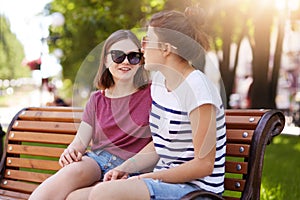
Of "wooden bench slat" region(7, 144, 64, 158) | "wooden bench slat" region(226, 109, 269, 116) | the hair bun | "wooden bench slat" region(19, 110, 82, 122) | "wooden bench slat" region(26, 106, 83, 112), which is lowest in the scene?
"wooden bench slat" region(7, 144, 64, 158)

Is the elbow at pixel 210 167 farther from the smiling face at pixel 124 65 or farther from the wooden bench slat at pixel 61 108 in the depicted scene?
the wooden bench slat at pixel 61 108

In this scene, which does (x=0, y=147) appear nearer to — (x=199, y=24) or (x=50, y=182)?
(x=50, y=182)

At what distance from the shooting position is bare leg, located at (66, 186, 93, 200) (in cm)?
283

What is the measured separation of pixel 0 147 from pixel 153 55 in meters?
2.05

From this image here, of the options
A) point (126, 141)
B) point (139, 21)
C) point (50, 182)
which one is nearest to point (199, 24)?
point (126, 141)

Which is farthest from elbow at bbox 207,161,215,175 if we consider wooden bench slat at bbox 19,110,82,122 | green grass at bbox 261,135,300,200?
green grass at bbox 261,135,300,200

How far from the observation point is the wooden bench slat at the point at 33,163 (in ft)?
12.9

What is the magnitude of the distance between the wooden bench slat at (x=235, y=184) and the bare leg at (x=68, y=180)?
27.8 inches

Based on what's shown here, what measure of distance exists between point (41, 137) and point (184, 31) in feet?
5.87

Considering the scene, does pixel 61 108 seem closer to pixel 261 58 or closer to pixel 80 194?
pixel 80 194

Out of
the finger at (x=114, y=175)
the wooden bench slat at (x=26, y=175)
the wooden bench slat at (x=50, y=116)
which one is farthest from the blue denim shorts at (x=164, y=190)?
the wooden bench slat at (x=26, y=175)

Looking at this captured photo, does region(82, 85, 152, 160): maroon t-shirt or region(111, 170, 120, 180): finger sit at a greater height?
region(82, 85, 152, 160): maroon t-shirt

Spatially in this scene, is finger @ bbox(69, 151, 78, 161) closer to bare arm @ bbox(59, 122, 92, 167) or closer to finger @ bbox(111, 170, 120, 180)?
bare arm @ bbox(59, 122, 92, 167)

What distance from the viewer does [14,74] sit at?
3094 centimetres
